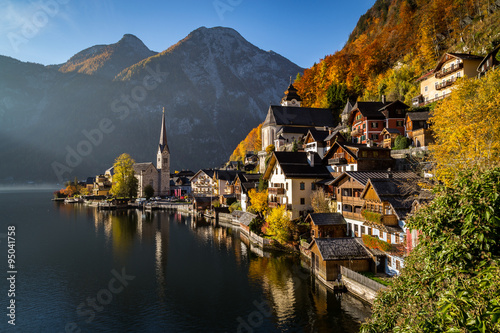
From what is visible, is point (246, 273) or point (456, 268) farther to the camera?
point (246, 273)

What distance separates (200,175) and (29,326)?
3974 inches

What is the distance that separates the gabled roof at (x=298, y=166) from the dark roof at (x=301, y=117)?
3895 cm

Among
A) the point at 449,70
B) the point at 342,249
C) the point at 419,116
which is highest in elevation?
the point at 449,70

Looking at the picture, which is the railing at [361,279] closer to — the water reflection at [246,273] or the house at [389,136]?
the water reflection at [246,273]

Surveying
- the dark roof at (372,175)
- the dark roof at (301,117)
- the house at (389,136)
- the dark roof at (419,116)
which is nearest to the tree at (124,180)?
the dark roof at (301,117)

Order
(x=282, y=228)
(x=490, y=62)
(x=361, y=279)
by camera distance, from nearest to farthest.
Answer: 1. (x=361, y=279)
2. (x=282, y=228)
3. (x=490, y=62)

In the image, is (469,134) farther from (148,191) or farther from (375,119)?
(148,191)

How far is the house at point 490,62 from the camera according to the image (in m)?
46.9

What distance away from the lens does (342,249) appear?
103ft

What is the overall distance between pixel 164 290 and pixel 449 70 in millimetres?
59734

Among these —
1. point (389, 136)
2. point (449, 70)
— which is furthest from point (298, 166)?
point (449, 70)

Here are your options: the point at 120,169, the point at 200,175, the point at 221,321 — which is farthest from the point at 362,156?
the point at 120,169

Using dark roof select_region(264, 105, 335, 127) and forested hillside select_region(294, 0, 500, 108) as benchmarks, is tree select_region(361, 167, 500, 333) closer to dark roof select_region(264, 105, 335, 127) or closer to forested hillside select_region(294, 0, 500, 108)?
forested hillside select_region(294, 0, 500, 108)

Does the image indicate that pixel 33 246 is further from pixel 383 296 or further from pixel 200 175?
pixel 200 175
